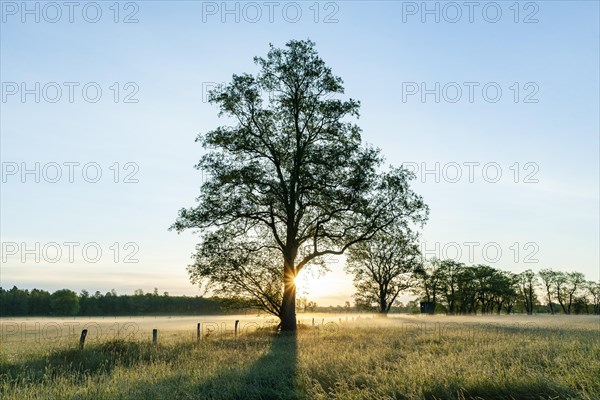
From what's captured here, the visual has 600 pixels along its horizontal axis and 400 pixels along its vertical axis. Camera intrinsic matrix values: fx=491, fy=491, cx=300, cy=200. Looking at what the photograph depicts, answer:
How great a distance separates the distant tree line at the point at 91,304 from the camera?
407 feet

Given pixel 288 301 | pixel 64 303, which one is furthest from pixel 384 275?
pixel 64 303

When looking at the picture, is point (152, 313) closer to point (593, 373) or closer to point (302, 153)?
point (302, 153)

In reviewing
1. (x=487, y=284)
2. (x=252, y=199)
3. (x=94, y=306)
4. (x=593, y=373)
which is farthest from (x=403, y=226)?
(x=94, y=306)

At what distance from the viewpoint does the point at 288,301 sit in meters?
28.2

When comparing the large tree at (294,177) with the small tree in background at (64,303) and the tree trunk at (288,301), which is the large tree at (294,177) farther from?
the small tree in background at (64,303)

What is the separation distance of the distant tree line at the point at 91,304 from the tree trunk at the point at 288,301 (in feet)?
373

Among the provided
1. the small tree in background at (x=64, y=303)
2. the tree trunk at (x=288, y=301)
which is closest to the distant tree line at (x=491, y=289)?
the tree trunk at (x=288, y=301)

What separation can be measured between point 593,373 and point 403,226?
66.0 ft

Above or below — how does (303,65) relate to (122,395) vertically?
above

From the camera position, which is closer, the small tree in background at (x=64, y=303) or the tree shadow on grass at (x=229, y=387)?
the tree shadow on grass at (x=229, y=387)

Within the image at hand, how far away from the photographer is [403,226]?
91.9ft

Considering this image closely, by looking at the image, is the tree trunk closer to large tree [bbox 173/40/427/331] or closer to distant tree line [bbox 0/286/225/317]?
large tree [bbox 173/40/427/331]

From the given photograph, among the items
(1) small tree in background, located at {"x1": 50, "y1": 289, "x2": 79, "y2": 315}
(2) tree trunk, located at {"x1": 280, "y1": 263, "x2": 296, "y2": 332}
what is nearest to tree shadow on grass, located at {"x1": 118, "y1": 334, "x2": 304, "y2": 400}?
(2) tree trunk, located at {"x1": 280, "y1": 263, "x2": 296, "y2": 332}

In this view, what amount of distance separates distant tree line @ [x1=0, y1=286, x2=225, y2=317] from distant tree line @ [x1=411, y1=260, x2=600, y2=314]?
8304 cm
